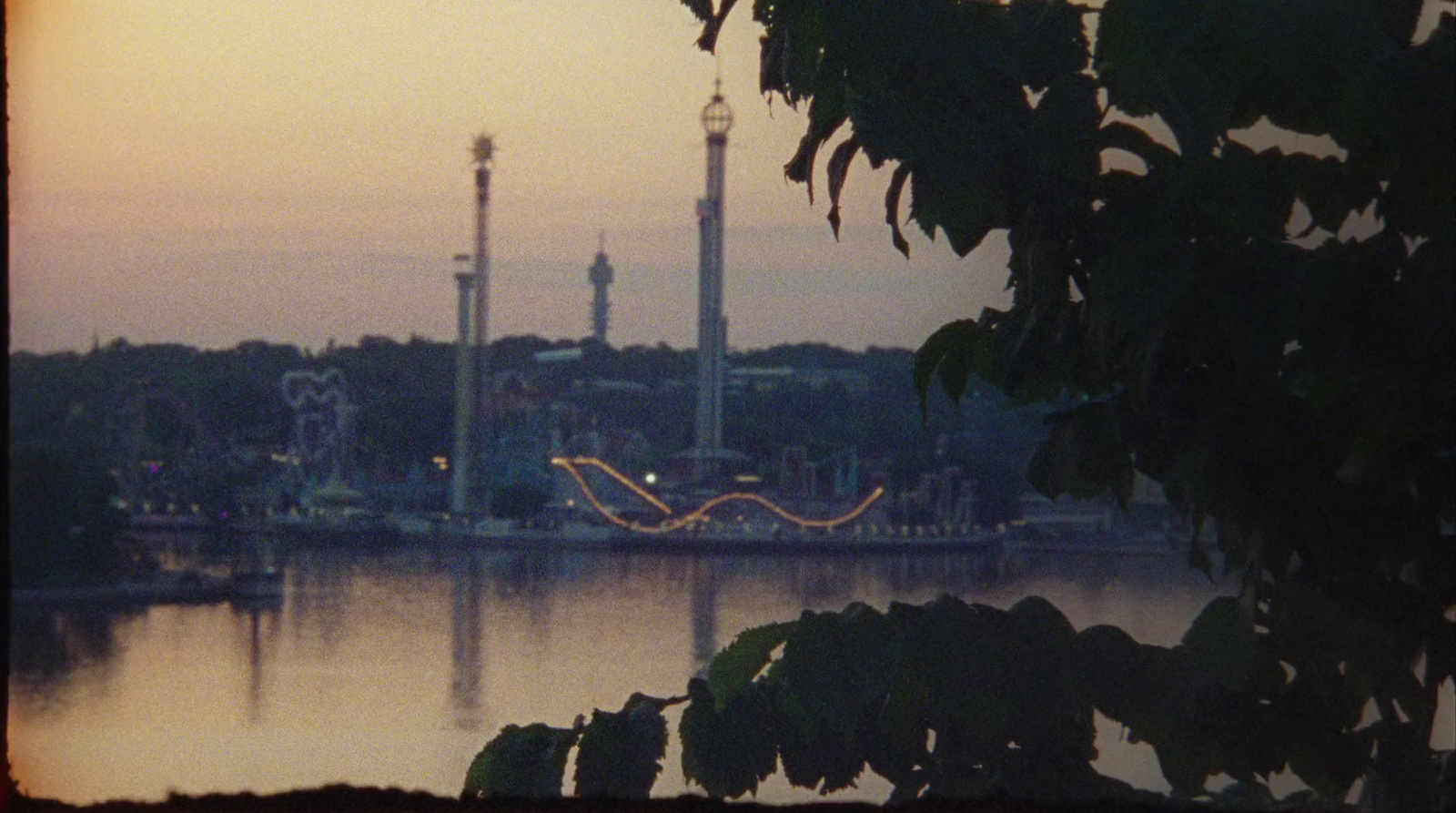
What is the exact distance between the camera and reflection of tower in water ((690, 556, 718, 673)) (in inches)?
134

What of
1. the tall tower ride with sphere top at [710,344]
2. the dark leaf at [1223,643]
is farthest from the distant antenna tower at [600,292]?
the dark leaf at [1223,643]

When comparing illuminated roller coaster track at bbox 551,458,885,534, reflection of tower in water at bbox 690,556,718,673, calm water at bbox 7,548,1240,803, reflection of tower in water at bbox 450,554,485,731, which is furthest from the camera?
illuminated roller coaster track at bbox 551,458,885,534

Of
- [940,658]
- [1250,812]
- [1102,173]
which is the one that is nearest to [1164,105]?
[1102,173]

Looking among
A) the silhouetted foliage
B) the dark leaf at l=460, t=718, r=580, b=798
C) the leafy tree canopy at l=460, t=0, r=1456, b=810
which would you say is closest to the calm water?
the silhouetted foliage

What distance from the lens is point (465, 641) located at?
4582 millimetres

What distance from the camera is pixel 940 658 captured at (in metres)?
0.95

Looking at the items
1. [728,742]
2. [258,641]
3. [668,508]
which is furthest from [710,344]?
[728,742]

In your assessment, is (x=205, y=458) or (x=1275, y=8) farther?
(x=205, y=458)

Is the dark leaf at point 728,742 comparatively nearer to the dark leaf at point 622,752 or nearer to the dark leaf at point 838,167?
the dark leaf at point 622,752

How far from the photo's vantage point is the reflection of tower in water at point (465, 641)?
128 inches

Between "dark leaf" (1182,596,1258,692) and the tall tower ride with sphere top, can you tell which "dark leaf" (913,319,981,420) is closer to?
"dark leaf" (1182,596,1258,692)

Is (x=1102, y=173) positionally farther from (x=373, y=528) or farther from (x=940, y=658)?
(x=373, y=528)

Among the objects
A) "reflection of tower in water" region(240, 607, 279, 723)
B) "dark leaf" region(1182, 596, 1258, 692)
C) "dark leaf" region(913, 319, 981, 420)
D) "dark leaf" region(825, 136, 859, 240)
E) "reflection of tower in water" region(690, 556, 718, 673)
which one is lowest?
"reflection of tower in water" region(240, 607, 279, 723)

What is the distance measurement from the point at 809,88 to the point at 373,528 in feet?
14.9
